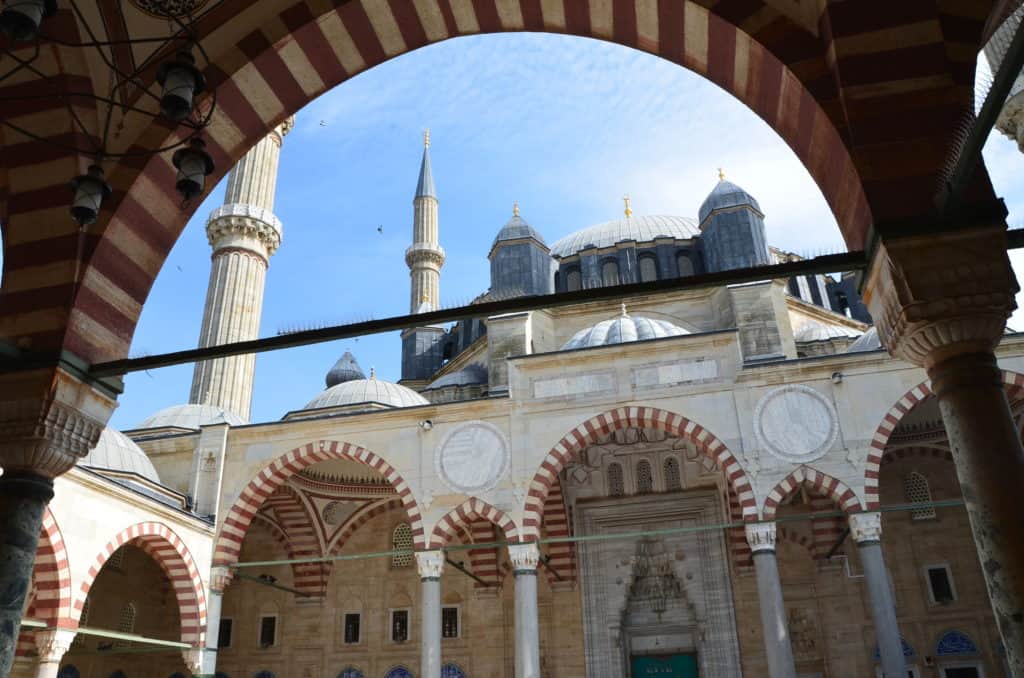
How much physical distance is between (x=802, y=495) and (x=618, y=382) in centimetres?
414

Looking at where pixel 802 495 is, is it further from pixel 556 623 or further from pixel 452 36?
pixel 452 36

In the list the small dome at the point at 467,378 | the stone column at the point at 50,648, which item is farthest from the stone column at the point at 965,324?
the small dome at the point at 467,378

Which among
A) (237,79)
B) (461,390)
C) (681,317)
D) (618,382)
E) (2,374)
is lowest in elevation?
(2,374)

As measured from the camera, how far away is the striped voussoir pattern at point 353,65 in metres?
3.59

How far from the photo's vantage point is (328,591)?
15.0 meters

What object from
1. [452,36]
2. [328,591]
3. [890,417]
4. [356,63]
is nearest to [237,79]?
[356,63]

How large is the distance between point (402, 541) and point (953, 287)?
13.4 metres

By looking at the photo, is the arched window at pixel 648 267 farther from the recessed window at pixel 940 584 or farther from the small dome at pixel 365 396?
the recessed window at pixel 940 584

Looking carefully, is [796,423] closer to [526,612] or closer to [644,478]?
[644,478]

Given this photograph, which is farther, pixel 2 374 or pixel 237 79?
pixel 237 79

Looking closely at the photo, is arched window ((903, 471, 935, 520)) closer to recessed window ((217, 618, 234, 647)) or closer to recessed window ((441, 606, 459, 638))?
recessed window ((441, 606, 459, 638))

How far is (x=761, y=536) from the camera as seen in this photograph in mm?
10523

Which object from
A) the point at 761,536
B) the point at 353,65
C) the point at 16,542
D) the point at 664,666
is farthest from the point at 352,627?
the point at 353,65

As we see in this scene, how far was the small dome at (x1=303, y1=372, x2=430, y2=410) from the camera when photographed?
621 inches
